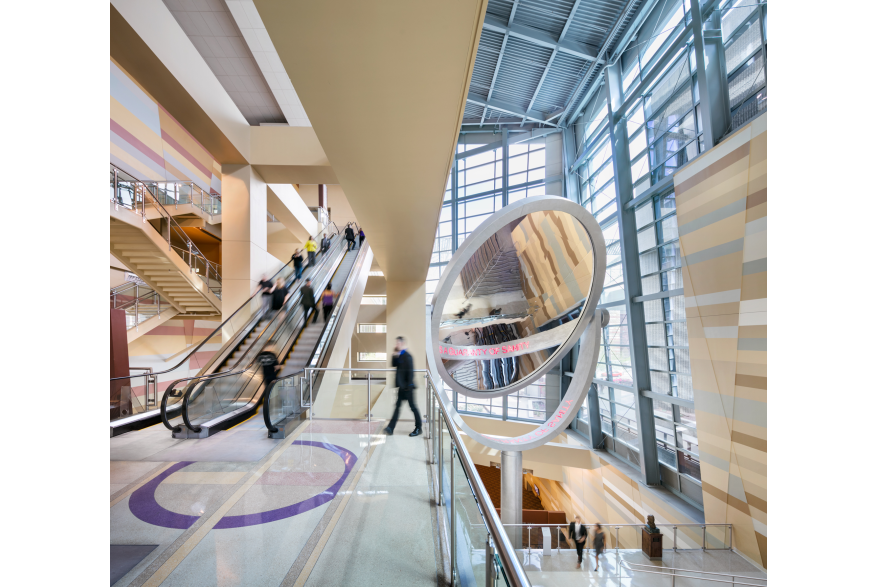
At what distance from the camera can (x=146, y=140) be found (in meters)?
A: 13.9

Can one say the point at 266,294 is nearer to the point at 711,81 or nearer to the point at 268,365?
the point at 268,365

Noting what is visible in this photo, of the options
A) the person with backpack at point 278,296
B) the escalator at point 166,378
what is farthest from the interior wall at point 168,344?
the person with backpack at point 278,296

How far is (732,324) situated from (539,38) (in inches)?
431

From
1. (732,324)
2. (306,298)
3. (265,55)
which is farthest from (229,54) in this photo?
(732,324)

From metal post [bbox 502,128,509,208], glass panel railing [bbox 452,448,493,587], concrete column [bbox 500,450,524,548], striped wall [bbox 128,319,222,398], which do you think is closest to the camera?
glass panel railing [bbox 452,448,493,587]

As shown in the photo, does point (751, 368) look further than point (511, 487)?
No

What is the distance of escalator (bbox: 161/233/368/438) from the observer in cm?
629

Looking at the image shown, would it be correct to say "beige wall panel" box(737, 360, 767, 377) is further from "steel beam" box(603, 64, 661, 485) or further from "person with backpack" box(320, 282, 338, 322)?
"person with backpack" box(320, 282, 338, 322)

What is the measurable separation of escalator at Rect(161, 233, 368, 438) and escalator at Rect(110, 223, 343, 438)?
0.02 metres

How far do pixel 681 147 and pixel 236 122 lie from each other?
11263mm

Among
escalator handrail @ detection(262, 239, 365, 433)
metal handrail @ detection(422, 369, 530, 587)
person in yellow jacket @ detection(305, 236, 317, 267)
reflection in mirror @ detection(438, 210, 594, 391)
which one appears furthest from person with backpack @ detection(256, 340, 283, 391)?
metal handrail @ detection(422, 369, 530, 587)

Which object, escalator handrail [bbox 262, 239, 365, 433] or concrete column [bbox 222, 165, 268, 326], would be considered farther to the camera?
concrete column [bbox 222, 165, 268, 326]
